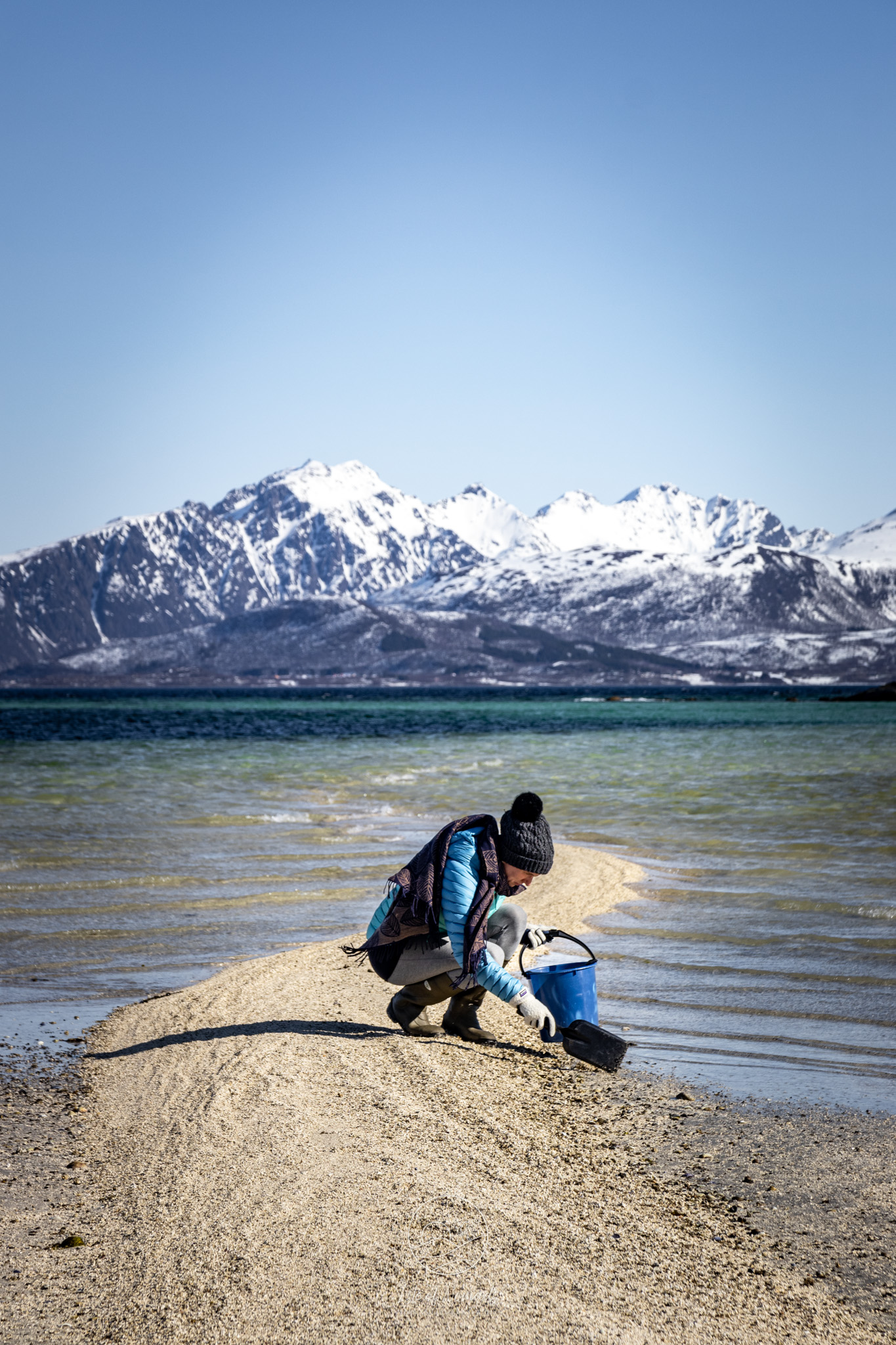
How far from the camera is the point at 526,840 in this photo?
5801mm

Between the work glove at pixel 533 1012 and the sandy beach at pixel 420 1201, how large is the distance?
1.30 ft

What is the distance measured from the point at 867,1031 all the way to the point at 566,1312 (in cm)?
410

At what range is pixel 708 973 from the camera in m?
8.62

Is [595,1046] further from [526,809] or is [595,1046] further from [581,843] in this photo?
[581,843]

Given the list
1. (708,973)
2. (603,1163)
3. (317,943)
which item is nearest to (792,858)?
(708,973)

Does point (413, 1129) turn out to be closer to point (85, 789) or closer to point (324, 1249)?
point (324, 1249)

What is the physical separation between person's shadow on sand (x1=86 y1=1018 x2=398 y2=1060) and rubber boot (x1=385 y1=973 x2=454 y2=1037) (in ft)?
0.53

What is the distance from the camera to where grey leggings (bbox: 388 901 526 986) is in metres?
6.43

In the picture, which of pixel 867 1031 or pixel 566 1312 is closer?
pixel 566 1312

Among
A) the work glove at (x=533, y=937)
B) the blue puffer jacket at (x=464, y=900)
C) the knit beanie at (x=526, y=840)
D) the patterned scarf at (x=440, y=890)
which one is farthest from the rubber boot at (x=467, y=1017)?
the knit beanie at (x=526, y=840)

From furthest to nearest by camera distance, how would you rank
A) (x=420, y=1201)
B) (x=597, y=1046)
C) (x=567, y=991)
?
(x=567, y=991)
(x=597, y=1046)
(x=420, y=1201)

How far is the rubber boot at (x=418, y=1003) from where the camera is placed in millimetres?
6688

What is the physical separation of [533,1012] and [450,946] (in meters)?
0.76

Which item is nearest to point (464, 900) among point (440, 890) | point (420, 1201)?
point (440, 890)
